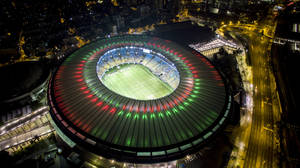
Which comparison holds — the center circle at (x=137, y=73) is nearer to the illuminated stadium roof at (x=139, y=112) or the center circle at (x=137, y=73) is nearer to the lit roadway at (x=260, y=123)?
the illuminated stadium roof at (x=139, y=112)

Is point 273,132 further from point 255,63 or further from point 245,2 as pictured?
point 245,2

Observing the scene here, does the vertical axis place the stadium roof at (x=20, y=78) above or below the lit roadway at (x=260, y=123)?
above

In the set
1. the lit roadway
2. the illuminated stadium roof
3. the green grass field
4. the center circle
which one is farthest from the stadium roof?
the lit roadway

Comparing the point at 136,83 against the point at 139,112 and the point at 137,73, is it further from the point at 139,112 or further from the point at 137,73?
the point at 139,112

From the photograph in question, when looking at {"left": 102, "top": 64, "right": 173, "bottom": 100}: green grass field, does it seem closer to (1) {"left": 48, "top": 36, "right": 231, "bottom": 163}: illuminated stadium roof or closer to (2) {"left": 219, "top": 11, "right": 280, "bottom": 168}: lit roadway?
(1) {"left": 48, "top": 36, "right": 231, "bottom": 163}: illuminated stadium roof

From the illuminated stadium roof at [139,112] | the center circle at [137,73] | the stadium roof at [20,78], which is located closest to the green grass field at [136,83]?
the center circle at [137,73]

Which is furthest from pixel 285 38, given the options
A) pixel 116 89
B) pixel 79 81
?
pixel 79 81
